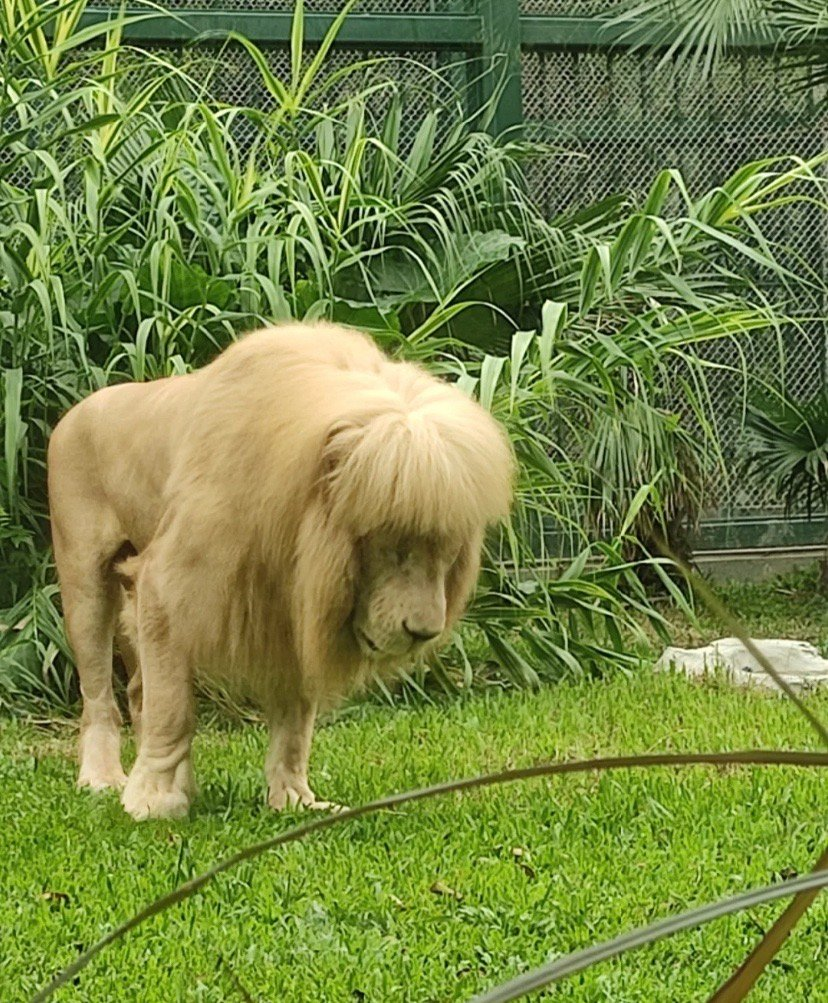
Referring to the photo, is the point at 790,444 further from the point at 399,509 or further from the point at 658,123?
the point at 399,509

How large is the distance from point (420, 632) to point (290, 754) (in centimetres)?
82

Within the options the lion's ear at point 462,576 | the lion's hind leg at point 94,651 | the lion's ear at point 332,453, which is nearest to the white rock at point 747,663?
the lion's hind leg at point 94,651

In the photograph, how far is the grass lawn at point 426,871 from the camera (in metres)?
2.89

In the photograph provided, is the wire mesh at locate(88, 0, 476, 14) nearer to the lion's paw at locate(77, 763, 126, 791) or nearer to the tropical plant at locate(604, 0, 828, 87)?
the tropical plant at locate(604, 0, 828, 87)

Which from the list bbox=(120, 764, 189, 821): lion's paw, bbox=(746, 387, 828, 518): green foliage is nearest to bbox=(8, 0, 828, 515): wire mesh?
bbox=(746, 387, 828, 518): green foliage

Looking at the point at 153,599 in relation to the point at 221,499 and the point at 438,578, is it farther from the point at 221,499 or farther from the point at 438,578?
the point at 438,578

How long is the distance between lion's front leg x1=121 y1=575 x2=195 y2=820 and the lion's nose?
71 cm

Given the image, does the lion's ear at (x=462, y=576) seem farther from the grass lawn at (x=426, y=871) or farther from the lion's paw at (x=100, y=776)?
the lion's paw at (x=100, y=776)

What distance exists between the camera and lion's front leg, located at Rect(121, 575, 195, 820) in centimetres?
406

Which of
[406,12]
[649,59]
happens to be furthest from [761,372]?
[406,12]

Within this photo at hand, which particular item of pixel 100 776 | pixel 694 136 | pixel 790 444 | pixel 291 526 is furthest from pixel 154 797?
pixel 694 136

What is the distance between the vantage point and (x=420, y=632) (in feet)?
11.7

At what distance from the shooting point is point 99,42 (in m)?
7.76

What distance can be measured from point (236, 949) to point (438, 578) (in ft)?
3.10
